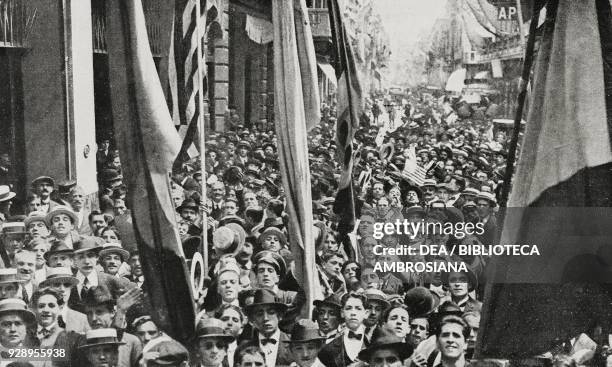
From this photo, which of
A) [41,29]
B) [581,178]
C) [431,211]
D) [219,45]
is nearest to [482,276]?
[431,211]

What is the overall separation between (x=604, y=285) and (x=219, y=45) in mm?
2960

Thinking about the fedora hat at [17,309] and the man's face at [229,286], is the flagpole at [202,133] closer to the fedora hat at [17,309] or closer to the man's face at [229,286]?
the man's face at [229,286]

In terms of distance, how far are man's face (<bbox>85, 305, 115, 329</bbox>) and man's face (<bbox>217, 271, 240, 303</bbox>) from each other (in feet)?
2.40

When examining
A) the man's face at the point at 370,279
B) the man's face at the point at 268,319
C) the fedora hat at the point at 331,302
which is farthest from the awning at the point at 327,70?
the man's face at the point at 268,319

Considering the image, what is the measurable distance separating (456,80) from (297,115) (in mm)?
1057

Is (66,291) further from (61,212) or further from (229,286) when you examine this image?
(229,286)

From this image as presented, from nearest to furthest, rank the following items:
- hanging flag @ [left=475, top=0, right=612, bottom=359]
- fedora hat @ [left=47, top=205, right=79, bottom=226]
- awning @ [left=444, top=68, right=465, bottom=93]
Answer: hanging flag @ [left=475, top=0, right=612, bottom=359]
awning @ [left=444, top=68, right=465, bottom=93]
fedora hat @ [left=47, top=205, right=79, bottom=226]

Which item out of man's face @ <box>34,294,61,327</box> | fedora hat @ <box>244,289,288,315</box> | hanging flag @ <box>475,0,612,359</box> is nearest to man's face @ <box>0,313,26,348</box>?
man's face @ <box>34,294,61,327</box>

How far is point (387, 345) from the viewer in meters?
4.84

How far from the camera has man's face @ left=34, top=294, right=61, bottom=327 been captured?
16.1ft

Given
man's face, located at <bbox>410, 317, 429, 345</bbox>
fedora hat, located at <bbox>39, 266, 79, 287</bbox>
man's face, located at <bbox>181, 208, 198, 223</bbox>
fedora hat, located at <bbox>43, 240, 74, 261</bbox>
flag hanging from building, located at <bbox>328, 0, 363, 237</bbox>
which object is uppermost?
flag hanging from building, located at <bbox>328, 0, 363, 237</bbox>

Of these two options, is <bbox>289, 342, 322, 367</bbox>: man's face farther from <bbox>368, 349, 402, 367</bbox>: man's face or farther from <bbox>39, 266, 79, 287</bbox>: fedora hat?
<bbox>39, 266, 79, 287</bbox>: fedora hat

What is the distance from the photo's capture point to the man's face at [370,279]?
493cm

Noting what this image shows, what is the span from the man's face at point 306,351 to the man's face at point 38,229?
1.82 metres
